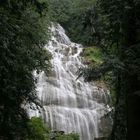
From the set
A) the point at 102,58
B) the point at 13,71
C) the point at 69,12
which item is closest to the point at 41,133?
the point at 13,71

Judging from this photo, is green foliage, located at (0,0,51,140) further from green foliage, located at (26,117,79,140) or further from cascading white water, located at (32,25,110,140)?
cascading white water, located at (32,25,110,140)

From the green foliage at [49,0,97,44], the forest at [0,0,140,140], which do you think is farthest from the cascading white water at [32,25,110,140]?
the forest at [0,0,140,140]

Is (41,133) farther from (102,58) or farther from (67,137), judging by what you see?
(102,58)

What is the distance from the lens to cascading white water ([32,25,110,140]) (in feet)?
71.3

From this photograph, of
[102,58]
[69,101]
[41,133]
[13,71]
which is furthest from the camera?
[69,101]

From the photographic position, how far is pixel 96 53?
30.9 meters

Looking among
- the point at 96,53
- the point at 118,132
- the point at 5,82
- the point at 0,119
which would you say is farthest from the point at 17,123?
the point at 96,53

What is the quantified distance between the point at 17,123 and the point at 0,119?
67 centimetres

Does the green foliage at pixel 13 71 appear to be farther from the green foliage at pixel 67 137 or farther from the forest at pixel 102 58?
the green foliage at pixel 67 137

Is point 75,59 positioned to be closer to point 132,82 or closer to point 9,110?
point 9,110

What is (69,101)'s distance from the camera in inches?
934

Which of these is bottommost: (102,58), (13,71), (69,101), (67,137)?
(67,137)

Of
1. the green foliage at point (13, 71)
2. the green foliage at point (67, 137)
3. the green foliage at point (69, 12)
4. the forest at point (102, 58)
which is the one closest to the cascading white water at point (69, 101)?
the green foliage at point (67, 137)

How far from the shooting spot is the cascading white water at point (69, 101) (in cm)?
2172
